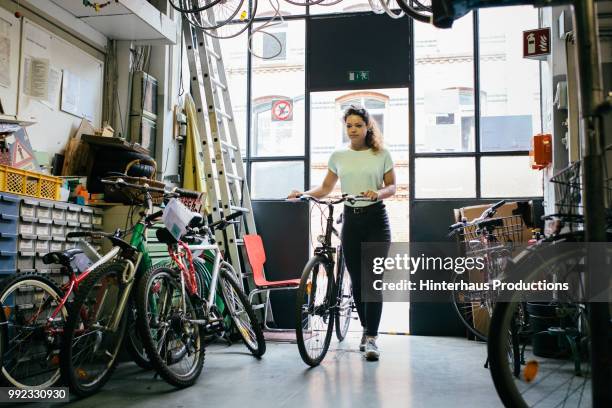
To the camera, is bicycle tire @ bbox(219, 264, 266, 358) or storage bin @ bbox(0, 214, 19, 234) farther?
bicycle tire @ bbox(219, 264, 266, 358)

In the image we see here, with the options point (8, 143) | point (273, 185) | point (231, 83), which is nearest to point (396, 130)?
point (273, 185)

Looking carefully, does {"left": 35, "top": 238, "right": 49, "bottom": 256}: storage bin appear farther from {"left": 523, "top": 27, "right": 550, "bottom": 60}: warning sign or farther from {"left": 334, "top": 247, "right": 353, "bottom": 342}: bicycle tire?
{"left": 523, "top": 27, "right": 550, "bottom": 60}: warning sign

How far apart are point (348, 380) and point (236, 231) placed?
6.85 ft

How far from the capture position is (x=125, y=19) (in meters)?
3.71

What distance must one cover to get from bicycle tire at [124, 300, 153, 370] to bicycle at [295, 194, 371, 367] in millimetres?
858

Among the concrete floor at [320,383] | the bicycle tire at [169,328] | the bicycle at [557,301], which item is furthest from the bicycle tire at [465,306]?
the bicycle tire at [169,328]

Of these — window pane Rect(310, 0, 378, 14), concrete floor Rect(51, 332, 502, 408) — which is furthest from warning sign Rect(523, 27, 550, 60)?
concrete floor Rect(51, 332, 502, 408)

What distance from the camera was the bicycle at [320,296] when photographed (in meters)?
3.00

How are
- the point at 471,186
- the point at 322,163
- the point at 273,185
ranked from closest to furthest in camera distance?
the point at 471,186 → the point at 273,185 → the point at 322,163

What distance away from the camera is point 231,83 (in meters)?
5.17

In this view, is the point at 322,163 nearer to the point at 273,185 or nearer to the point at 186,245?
the point at 273,185

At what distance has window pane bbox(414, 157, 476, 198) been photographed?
4.63m

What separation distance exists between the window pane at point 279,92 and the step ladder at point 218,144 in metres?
0.37

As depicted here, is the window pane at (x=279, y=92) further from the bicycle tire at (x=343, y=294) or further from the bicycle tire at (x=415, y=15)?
the bicycle tire at (x=415, y=15)
